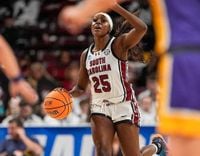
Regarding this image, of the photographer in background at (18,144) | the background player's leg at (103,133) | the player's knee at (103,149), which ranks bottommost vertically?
the photographer in background at (18,144)

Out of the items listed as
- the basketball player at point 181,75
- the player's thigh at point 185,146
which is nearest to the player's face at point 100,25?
the basketball player at point 181,75

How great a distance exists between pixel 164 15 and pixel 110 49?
13.2 feet

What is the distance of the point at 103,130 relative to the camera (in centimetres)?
732

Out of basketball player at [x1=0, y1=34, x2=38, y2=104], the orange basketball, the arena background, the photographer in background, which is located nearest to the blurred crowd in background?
the arena background

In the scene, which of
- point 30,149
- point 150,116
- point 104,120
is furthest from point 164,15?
point 150,116

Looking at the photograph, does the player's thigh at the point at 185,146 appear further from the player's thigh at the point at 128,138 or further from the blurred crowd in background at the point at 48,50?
the blurred crowd in background at the point at 48,50

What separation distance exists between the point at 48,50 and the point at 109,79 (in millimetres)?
9452

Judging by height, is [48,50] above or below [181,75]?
above

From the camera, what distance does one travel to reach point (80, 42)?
16.7 meters

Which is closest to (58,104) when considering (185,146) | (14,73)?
(14,73)

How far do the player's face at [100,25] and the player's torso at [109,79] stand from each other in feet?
0.58

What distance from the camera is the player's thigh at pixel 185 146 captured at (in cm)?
332

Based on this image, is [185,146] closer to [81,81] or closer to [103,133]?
[103,133]

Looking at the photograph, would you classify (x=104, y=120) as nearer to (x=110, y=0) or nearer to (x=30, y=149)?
(x=30, y=149)
